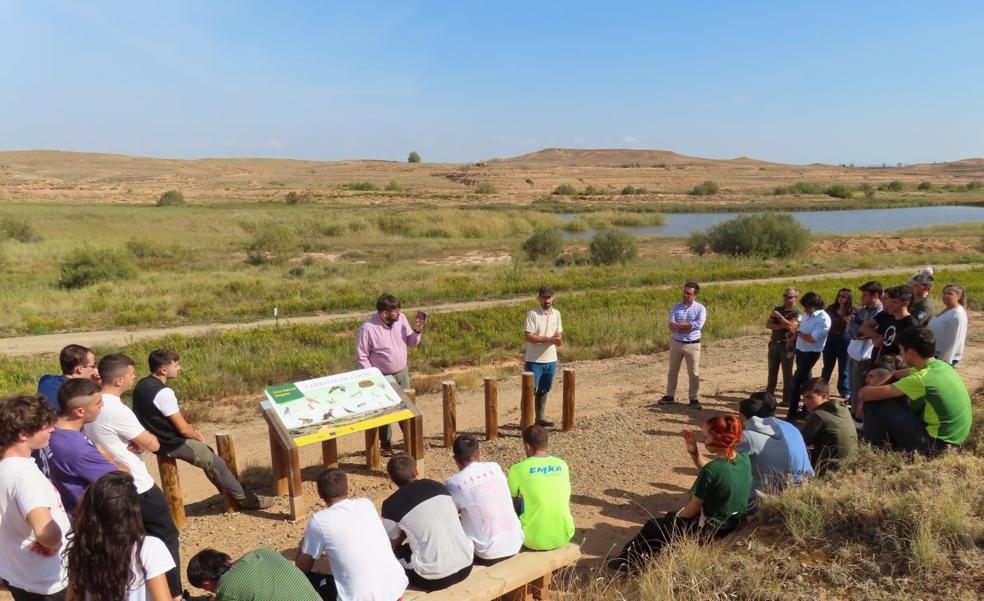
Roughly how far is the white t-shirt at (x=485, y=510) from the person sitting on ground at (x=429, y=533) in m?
0.16

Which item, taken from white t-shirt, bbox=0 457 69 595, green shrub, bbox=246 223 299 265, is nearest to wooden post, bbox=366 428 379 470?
white t-shirt, bbox=0 457 69 595

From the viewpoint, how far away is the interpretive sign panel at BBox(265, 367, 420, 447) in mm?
5961

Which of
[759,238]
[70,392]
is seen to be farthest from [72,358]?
[759,238]

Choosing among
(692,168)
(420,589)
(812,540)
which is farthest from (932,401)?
(692,168)

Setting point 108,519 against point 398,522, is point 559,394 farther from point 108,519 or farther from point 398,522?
point 108,519

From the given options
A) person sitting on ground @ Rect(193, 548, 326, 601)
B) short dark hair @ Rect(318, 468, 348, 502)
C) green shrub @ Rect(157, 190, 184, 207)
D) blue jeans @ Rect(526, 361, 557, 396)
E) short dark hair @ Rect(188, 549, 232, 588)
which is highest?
green shrub @ Rect(157, 190, 184, 207)

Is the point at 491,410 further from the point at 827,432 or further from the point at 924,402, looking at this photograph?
the point at 924,402

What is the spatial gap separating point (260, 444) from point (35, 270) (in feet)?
75.4

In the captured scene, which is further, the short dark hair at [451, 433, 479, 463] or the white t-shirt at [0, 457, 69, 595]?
the short dark hair at [451, 433, 479, 463]

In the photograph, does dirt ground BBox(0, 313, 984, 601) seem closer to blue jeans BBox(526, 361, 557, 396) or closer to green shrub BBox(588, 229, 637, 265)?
blue jeans BBox(526, 361, 557, 396)

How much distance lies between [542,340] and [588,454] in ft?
4.58

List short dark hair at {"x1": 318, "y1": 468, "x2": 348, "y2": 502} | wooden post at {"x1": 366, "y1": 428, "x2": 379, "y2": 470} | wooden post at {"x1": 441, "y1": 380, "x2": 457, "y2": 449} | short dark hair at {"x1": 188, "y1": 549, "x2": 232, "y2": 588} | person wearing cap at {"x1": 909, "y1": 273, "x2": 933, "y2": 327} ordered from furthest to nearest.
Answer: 1. wooden post at {"x1": 441, "y1": 380, "x2": 457, "y2": 449}
2. person wearing cap at {"x1": 909, "y1": 273, "x2": 933, "y2": 327}
3. wooden post at {"x1": 366, "y1": 428, "x2": 379, "y2": 470}
4. short dark hair at {"x1": 318, "y1": 468, "x2": 348, "y2": 502}
5. short dark hair at {"x1": 188, "y1": 549, "x2": 232, "y2": 588}

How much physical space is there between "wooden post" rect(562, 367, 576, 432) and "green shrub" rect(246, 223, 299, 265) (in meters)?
23.8

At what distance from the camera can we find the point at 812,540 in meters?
4.41
